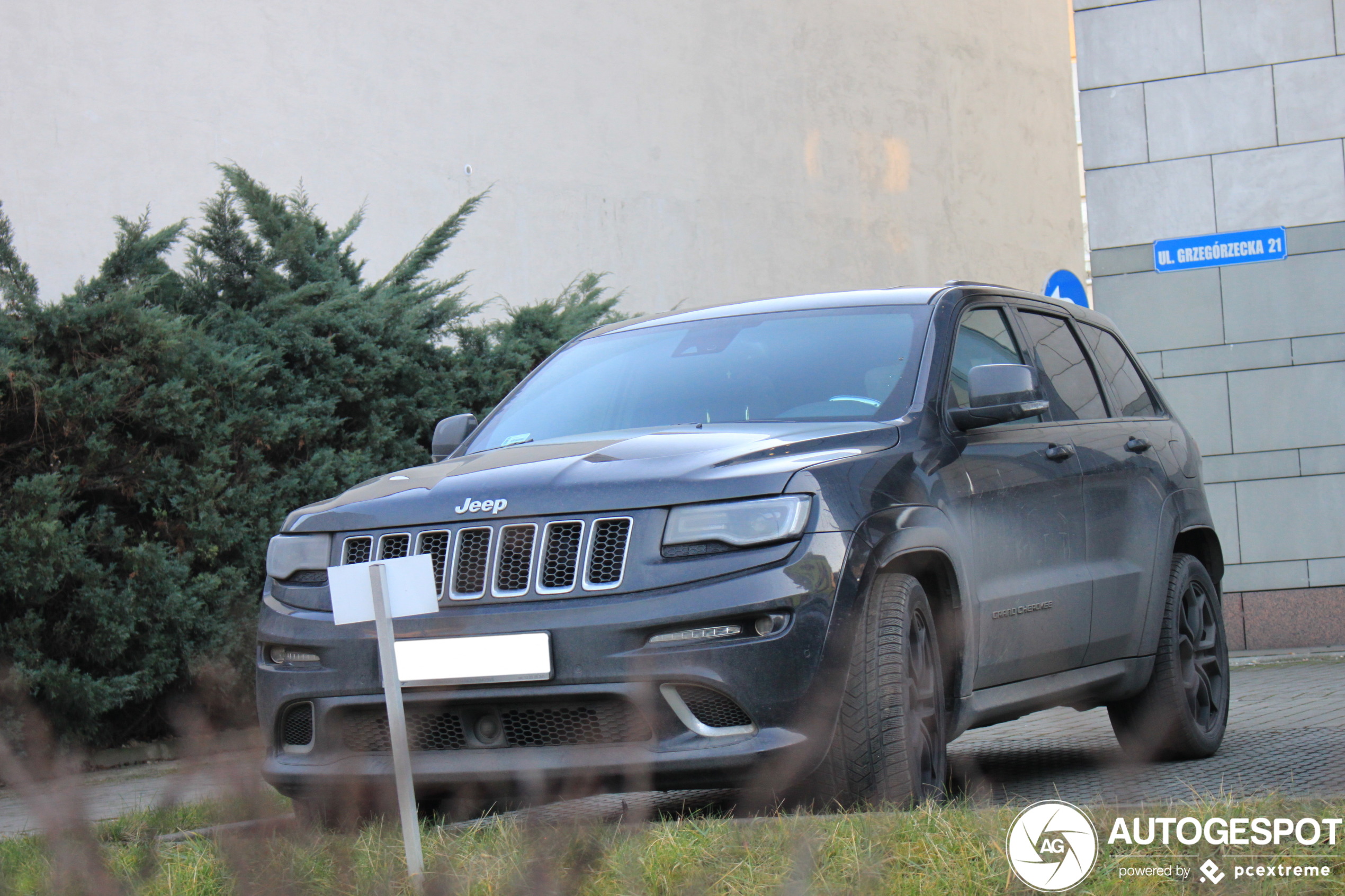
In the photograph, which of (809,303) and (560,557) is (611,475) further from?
(809,303)

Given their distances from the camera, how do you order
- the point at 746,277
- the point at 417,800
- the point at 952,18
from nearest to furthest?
the point at 417,800, the point at 746,277, the point at 952,18

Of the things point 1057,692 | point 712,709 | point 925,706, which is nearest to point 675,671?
point 712,709

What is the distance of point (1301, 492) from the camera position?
40.0ft

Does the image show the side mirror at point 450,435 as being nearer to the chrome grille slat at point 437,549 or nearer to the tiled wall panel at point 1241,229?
the chrome grille slat at point 437,549

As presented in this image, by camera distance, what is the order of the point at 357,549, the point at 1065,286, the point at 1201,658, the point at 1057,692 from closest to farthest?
the point at 357,549 → the point at 1057,692 → the point at 1201,658 → the point at 1065,286

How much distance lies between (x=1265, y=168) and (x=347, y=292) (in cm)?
Answer: 694

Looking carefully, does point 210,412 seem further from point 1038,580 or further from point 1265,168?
point 1265,168

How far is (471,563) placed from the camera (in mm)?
4551

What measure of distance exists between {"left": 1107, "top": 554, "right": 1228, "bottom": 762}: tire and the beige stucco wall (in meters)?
4.72

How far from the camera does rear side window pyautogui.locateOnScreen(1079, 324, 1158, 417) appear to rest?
6.95 metres

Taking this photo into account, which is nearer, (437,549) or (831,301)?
(437,549)

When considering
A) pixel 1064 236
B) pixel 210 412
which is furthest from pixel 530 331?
pixel 1064 236

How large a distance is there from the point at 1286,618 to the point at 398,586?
31.8 feet

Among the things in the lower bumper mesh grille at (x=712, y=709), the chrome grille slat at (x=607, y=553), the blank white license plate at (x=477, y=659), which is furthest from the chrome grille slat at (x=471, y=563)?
the lower bumper mesh grille at (x=712, y=709)
